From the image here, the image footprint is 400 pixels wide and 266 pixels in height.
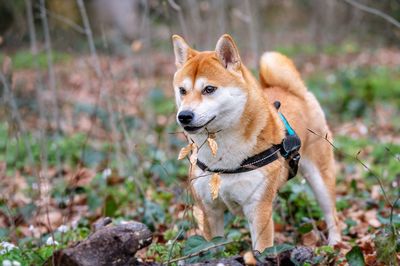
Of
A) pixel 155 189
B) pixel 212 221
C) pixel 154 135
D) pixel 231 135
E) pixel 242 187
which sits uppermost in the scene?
pixel 231 135

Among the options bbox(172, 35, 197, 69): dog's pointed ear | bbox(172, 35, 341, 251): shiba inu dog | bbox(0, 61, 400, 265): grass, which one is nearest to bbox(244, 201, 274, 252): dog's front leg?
bbox(172, 35, 341, 251): shiba inu dog

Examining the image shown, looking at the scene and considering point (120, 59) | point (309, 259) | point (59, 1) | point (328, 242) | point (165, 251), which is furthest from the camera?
point (59, 1)

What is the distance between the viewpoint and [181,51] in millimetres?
4117

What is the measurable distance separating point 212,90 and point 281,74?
4.24 feet

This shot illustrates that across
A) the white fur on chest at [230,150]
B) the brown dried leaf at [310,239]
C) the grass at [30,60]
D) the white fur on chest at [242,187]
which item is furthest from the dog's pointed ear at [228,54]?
the grass at [30,60]

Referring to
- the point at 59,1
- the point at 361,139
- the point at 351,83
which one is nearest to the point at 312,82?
the point at 351,83

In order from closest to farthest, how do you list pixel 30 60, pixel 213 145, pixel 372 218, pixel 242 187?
pixel 213 145, pixel 242 187, pixel 372 218, pixel 30 60

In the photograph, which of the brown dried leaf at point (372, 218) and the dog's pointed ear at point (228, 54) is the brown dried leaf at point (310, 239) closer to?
the brown dried leaf at point (372, 218)

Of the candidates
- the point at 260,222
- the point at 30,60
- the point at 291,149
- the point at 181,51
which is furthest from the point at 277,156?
the point at 30,60

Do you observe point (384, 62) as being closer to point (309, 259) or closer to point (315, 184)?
point (315, 184)

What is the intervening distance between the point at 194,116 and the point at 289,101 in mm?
1325

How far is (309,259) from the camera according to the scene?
3252mm

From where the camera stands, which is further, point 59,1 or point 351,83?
point 59,1

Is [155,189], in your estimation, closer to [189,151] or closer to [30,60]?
[189,151]
